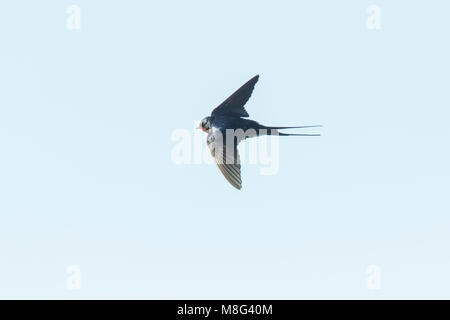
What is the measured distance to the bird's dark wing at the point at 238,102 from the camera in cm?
1717

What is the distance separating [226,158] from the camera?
1636cm

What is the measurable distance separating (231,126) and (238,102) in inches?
15.8

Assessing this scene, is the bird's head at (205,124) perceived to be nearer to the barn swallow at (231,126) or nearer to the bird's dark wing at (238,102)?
the barn swallow at (231,126)

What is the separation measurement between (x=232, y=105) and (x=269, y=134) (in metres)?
0.76

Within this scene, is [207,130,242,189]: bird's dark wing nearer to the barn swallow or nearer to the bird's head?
the barn swallow

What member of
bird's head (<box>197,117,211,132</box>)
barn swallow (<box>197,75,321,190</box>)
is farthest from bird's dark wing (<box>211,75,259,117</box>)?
bird's head (<box>197,117,211,132</box>)

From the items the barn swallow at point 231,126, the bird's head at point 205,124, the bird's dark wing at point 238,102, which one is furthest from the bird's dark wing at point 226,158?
the bird's dark wing at point 238,102

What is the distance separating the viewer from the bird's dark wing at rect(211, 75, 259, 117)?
17167mm

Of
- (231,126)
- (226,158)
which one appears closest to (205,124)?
(231,126)

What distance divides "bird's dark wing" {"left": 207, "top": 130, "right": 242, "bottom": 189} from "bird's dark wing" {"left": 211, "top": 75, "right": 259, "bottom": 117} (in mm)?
500

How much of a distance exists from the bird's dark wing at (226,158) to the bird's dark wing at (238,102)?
50 centimetres

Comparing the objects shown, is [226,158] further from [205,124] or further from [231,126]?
[205,124]

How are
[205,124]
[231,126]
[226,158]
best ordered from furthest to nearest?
1. [205,124]
2. [231,126]
3. [226,158]
